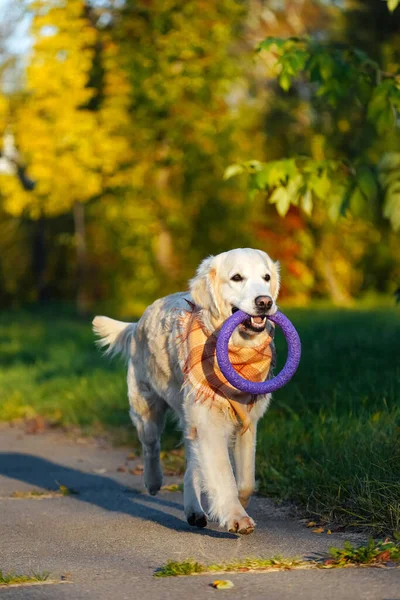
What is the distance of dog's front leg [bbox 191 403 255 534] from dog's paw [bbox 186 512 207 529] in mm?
280

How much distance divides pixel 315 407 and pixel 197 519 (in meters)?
2.65

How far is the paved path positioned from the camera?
12.9 ft

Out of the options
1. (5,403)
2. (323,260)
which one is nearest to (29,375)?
(5,403)

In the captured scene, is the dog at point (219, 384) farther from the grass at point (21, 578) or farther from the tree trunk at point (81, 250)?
the tree trunk at point (81, 250)

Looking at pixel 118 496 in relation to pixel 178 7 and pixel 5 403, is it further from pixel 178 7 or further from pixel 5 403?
pixel 178 7

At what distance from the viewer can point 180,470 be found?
691 centimetres

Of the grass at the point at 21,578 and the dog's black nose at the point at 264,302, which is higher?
the dog's black nose at the point at 264,302

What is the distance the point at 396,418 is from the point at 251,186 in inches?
66.4

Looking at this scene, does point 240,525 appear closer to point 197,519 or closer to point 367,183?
point 197,519

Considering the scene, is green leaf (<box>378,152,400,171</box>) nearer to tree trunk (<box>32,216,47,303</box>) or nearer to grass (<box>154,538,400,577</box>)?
grass (<box>154,538,400,577</box>)

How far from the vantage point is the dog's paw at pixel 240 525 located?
4.68 metres

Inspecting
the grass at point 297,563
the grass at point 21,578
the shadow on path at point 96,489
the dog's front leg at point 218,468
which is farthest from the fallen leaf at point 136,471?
the grass at point 21,578

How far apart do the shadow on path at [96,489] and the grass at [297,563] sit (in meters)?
0.62

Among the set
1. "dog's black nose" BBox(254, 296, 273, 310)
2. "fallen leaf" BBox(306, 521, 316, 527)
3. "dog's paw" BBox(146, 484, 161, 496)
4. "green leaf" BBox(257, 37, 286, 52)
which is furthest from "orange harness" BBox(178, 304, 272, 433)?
"green leaf" BBox(257, 37, 286, 52)
